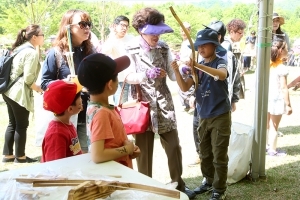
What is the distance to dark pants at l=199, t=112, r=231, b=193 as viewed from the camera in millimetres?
2738

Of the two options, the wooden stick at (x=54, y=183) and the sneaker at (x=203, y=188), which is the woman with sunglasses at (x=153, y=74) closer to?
the sneaker at (x=203, y=188)

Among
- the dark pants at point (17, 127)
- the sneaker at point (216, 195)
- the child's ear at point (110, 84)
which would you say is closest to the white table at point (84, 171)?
the child's ear at point (110, 84)

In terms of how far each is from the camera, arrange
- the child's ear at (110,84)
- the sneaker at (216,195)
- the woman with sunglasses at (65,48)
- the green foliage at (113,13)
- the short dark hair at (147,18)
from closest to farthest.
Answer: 1. the child's ear at (110,84)
2. the woman with sunglasses at (65,48)
3. the short dark hair at (147,18)
4. the sneaker at (216,195)
5. the green foliage at (113,13)

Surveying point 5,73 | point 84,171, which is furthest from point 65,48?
point 5,73

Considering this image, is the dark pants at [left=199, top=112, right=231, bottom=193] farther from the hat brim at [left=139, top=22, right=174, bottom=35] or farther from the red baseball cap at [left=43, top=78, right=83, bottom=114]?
the red baseball cap at [left=43, top=78, right=83, bottom=114]

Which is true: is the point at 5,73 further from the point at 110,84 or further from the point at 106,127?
the point at 106,127

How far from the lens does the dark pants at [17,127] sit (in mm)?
4141

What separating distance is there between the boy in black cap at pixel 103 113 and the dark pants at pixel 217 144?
1164 mm

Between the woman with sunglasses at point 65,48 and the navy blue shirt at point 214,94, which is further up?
the woman with sunglasses at point 65,48

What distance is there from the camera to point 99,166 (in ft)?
4.71

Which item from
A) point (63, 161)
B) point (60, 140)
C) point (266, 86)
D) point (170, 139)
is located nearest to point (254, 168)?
point (266, 86)

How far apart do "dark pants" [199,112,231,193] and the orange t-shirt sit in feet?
3.81

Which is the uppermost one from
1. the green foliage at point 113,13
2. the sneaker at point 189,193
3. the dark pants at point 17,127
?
the green foliage at point 113,13

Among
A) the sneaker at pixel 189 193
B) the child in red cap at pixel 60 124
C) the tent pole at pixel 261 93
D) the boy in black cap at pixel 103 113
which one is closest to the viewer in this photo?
the boy in black cap at pixel 103 113
